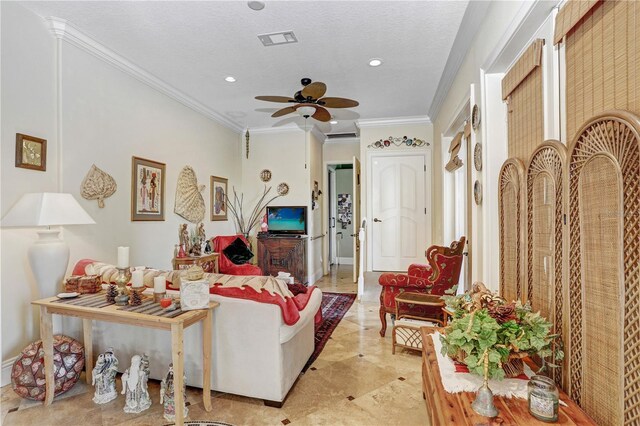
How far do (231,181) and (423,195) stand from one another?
3224 mm

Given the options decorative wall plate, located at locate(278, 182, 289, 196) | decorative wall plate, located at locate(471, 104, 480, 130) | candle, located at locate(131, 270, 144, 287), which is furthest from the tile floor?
decorative wall plate, located at locate(278, 182, 289, 196)

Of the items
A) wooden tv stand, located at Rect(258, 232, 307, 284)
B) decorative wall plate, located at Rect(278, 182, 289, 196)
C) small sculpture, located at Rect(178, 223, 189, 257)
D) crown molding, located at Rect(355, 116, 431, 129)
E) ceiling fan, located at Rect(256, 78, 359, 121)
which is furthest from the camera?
decorative wall plate, located at Rect(278, 182, 289, 196)

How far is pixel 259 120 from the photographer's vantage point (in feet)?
17.5

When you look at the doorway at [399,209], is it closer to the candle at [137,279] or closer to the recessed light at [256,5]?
the recessed light at [256,5]

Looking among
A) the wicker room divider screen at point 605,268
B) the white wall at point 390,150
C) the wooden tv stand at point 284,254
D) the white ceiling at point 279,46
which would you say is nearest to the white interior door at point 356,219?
the white wall at point 390,150

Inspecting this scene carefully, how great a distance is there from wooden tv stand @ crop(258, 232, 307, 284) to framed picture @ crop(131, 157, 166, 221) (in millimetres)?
1960

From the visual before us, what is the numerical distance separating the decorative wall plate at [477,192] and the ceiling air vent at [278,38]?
6.47 feet

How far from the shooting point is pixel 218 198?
5.11 meters

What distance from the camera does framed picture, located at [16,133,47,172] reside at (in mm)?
2350

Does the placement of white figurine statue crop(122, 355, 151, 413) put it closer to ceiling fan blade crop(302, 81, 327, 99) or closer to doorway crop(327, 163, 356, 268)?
ceiling fan blade crop(302, 81, 327, 99)

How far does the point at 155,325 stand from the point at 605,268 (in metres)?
2.07

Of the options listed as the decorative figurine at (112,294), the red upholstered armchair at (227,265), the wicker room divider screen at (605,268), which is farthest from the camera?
the red upholstered armchair at (227,265)

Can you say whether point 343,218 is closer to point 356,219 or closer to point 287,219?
point 356,219

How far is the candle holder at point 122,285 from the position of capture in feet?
6.66
